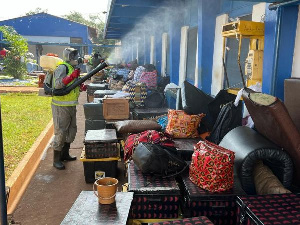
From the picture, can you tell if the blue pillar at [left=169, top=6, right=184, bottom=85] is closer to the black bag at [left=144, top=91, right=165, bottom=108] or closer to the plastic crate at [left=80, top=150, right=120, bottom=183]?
the black bag at [left=144, top=91, right=165, bottom=108]

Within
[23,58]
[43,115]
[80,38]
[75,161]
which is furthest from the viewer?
[80,38]

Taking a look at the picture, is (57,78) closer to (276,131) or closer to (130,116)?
(130,116)

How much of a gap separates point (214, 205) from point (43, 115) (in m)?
8.13

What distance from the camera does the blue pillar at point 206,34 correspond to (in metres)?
5.83

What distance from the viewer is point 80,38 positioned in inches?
1238

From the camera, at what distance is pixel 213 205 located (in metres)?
2.87

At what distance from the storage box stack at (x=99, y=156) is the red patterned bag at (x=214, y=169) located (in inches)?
80.5

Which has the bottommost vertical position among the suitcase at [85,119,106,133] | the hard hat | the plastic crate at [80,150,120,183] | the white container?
the plastic crate at [80,150,120,183]

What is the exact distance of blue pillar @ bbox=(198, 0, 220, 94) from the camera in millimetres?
5828

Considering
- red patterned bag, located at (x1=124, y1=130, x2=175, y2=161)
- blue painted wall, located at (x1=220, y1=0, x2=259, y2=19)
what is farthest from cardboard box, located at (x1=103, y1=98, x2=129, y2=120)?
blue painted wall, located at (x1=220, y1=0, x2=259, y2=19)

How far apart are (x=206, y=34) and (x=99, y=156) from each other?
10.6 feet

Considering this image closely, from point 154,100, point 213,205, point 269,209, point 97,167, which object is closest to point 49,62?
point 97,167

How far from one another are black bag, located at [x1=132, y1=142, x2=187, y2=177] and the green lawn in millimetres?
2686

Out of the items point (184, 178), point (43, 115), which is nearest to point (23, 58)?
point (43, 115)
